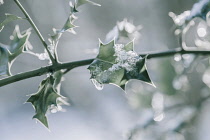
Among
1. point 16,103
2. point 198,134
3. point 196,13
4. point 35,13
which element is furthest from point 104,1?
point 196,13

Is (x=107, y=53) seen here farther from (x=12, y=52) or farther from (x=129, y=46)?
(x=12, y=52)

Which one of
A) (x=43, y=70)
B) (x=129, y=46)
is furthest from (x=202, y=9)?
(x=43, y=70)

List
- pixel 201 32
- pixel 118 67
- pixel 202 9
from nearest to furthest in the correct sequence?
1. pixel 118 67
2. pixel 202 9
3. pixel 201 32

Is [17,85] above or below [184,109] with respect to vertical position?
below

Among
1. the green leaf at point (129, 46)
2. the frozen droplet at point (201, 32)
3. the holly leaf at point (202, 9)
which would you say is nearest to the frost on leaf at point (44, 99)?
the green leaf at point (129, 46)

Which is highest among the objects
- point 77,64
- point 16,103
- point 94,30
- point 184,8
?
point 77,64

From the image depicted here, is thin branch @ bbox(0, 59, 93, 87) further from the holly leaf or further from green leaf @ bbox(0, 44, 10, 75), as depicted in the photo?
the holly leaf

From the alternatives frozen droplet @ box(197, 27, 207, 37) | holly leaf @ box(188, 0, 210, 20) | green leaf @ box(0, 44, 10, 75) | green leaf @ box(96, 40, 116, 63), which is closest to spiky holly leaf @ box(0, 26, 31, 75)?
green leaf @ box(0, 44, 10, 75)

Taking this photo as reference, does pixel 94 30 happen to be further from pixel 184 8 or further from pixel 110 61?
pixel 110 61
